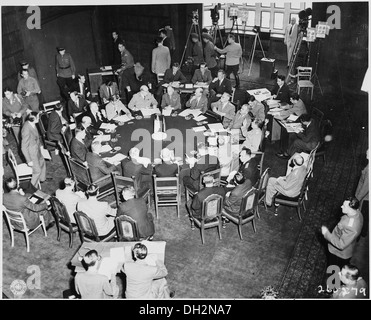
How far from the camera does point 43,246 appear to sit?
6918mm

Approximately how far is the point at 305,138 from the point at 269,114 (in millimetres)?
1194

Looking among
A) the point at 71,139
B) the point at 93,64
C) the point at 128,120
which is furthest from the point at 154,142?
the point at 93,64

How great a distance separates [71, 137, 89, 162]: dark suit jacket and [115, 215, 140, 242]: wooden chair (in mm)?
2060

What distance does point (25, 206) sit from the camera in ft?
21.2

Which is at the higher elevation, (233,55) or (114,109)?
(233,55)

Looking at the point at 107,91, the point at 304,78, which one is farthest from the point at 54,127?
the point at 304,78

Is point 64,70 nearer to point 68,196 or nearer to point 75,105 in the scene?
point 75,105

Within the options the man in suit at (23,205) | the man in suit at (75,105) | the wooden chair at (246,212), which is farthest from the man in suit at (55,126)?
the wooden chair at (246,212)

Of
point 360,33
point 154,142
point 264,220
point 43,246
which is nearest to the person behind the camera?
point 43,246

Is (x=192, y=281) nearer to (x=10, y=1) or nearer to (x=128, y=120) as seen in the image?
(x=128, y=120)

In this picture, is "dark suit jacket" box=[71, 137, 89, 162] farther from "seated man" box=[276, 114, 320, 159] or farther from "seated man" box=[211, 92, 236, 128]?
"seated man" box=[276, 114, 320, 159]

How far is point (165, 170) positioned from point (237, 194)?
125 centimetres

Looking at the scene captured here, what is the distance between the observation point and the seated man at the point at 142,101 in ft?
31.1

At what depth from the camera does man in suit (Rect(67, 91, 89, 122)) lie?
9.37 meters
